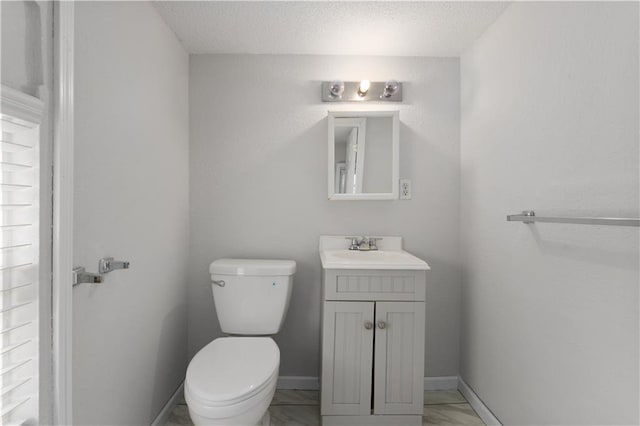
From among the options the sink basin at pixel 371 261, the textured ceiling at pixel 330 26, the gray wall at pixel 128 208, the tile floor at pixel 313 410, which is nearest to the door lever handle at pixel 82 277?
the gray wall at pixel 128 208

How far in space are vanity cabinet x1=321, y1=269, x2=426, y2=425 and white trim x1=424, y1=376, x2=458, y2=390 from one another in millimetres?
489

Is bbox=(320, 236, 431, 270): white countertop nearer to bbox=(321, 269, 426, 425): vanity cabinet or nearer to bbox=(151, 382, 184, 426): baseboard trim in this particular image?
bbox=(321, 269, 426, 425): vanity cabinet

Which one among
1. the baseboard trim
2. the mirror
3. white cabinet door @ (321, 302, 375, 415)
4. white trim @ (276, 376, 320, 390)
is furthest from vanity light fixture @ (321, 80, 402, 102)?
the baseboard trim

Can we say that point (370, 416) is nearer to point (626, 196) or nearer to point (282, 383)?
point (282, 383)

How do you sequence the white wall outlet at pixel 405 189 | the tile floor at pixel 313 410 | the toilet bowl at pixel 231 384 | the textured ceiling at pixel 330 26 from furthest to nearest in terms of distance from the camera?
the white wall outlet at pixel 405 189, the tile floor at pixel 313 410, the textured ceiling at pixel 330 26, the toilet bowl at pixel 231 384

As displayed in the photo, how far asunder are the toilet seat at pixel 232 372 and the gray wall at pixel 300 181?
54 centimetres

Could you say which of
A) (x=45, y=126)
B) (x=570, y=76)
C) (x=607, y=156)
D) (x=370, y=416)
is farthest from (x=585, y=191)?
(x=45, y=126)

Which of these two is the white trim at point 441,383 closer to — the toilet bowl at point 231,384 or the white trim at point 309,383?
the white trim at point 309,383

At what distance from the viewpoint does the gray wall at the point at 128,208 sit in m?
1.07

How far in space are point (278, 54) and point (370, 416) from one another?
2098mm

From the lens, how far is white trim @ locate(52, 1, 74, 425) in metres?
0.91

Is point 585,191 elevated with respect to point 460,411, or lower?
elevated

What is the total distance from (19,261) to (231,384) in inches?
31.4

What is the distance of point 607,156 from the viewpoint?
100 centimetres
